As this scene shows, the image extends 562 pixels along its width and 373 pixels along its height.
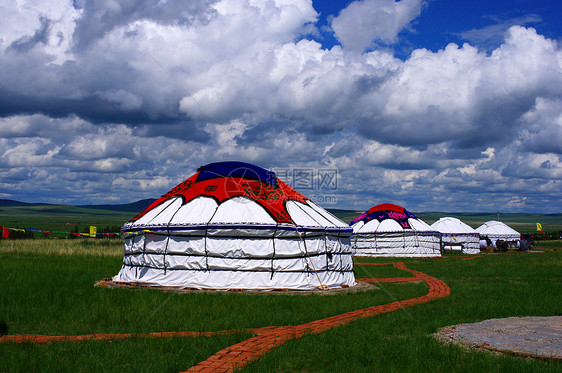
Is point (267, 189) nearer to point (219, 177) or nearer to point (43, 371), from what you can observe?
point (219, 177)

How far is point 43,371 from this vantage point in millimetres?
4598

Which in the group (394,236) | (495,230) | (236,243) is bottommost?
(394,236)

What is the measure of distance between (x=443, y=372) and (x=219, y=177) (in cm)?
887

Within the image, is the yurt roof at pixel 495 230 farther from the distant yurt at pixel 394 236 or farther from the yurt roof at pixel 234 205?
the yurt roof at pixel 234 205

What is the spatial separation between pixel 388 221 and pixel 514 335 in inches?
842

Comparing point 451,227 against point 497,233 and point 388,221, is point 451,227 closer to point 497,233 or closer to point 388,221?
point 497,233

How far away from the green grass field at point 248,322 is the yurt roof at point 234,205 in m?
1.73

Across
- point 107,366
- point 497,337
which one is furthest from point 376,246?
point 107,366

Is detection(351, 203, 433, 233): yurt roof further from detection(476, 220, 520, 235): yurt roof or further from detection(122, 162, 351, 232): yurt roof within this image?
detection(476, 220, 520, 235): yurt roof

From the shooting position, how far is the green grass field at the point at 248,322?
4.84m

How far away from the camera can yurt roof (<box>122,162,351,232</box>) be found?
35.4 ft

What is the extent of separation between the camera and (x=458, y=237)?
111 ft

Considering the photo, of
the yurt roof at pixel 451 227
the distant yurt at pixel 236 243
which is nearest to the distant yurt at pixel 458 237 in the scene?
the yurt roof at pixel 451 227

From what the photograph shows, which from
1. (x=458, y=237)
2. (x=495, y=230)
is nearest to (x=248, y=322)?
(x=458, y=237)
